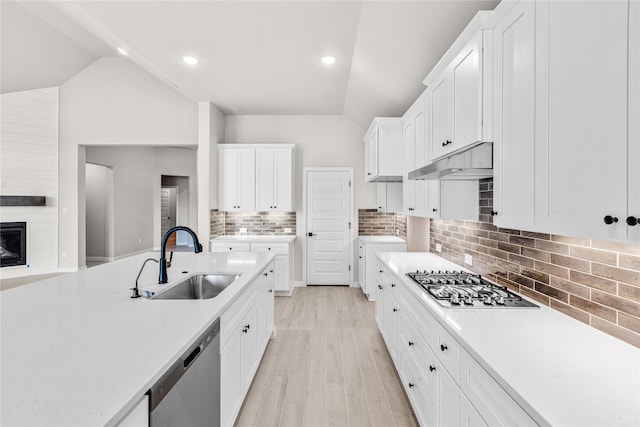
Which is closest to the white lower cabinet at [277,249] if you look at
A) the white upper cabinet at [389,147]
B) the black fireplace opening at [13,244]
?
the white upper cabinet at [389,147]

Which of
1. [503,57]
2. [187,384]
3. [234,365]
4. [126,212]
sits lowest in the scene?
[234,365]

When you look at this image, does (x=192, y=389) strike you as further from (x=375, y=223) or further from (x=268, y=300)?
(x=375, y=223)

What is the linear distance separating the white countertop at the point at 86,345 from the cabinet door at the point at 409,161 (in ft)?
6.17

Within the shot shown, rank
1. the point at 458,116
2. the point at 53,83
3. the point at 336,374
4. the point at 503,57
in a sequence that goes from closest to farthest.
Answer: the point at 503,57 < the point at 458,116 < the point at 336,374 < the point at 53,83

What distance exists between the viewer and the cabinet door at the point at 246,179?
4.88 metres

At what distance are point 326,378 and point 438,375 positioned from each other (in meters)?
1.24

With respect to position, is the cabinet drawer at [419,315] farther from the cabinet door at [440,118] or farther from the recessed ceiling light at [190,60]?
the recessed ceiling light at [190,60]

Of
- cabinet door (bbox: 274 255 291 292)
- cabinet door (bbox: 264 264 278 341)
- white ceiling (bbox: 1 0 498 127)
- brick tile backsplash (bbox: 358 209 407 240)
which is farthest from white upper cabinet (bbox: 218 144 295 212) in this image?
cabinet door (bbox: 264 264 278 341)

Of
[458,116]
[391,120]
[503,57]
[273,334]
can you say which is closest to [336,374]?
[273,334]

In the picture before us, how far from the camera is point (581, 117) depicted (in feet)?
3.19

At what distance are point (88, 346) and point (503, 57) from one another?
207cm

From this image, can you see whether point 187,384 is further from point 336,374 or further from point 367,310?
point 367,310

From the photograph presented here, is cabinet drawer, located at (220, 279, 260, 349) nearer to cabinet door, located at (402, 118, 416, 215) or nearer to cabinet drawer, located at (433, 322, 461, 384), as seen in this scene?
cabinet drawer, located at (433, 322, 461, 384)

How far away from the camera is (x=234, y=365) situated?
179 centimetres
